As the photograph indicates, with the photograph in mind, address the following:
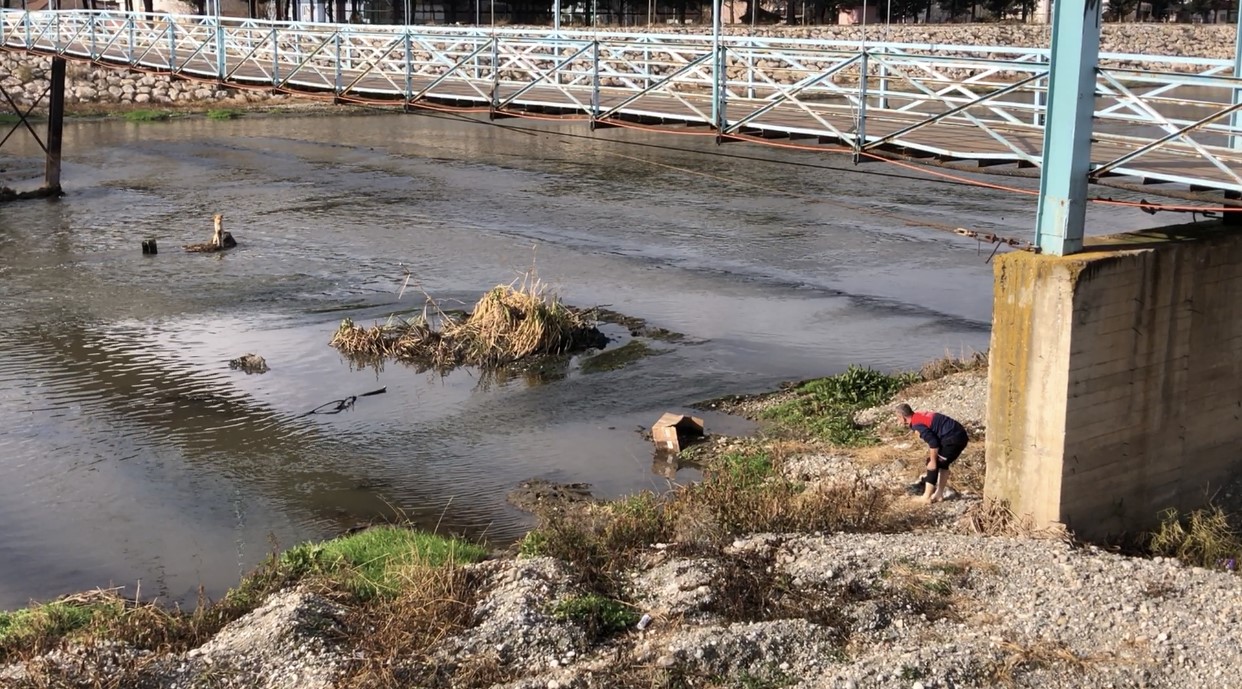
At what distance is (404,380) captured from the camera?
18.2m

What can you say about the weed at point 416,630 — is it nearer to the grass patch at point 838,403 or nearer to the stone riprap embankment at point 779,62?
the grass patch at point 838,403

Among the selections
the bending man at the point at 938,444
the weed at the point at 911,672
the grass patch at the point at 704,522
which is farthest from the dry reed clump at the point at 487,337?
the weed at the point at 911,672

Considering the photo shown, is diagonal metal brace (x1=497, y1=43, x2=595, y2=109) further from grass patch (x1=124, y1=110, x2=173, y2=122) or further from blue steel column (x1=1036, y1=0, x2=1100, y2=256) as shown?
grass patch (x1=124, y1=110, x2=173, y2=122)

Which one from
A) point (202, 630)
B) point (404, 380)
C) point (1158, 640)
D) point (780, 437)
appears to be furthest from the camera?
point (404, 380)

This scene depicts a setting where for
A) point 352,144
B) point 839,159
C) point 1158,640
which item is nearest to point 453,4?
point 352,144

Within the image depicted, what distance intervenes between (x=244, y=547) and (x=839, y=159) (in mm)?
29296

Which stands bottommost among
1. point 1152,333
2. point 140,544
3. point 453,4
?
point 140,544

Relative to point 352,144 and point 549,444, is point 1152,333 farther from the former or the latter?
point 352,144

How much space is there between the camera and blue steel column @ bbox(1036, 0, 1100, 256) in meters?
11.4

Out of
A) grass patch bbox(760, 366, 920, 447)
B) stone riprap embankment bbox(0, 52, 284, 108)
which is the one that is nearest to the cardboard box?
grass patch bbox(760, 366, 920, 447)

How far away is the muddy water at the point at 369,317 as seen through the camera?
13672mm

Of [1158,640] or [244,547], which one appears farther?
[244,547]

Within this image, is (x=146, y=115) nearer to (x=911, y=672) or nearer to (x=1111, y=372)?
(x=1111, y=372)

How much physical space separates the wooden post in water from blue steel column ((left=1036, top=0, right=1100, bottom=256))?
26238mm
